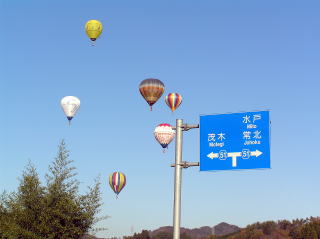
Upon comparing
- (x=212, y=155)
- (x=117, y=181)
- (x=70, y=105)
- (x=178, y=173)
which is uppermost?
(x=70, y=105)

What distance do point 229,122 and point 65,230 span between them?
17540mm

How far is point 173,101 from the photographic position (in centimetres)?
7100

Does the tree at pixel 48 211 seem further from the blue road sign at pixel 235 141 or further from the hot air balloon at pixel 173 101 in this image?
the hot air balloon at pixel 173 101

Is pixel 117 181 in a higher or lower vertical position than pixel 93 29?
lower

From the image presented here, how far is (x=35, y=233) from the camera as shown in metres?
31.7

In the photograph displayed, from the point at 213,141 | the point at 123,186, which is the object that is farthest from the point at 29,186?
the point at 123,186

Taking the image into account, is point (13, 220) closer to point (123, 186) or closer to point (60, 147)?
point (60, 147)

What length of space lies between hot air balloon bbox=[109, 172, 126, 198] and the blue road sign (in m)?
61.3

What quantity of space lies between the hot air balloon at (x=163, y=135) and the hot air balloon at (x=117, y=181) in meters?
10.4

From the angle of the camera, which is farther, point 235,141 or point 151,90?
point 151,90

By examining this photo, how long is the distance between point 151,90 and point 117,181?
17670 mm

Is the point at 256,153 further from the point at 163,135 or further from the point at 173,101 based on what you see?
the point at 163,135

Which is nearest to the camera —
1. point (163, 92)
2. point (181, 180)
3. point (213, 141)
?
point (181, 180)

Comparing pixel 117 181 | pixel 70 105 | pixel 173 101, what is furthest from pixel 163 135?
pixel 70 105
